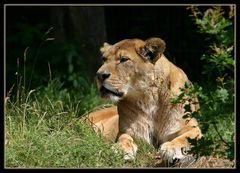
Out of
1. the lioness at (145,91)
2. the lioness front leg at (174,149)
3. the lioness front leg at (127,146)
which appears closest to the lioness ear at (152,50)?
the lioness at (145,91)

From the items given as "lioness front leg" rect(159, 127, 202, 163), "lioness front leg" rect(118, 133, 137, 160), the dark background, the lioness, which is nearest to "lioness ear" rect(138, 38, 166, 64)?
the lioness

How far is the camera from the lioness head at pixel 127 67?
6.31 meters

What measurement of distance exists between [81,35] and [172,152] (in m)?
3.92

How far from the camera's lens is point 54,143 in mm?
5852

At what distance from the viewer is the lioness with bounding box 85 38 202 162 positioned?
6348 mm

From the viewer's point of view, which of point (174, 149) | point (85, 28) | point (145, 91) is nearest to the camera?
point (174, 149)

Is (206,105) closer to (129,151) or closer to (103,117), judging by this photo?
(129,151)

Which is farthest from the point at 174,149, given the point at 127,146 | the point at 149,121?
the point at 149,121

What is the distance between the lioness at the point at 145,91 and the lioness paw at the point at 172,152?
303mm

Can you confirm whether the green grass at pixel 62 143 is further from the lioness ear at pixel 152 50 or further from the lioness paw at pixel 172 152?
the lioness ear at pixel 152 50

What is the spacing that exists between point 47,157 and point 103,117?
5.40 ft

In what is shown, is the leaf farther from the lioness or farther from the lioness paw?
the lioness

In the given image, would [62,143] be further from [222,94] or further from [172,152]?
[222,94]

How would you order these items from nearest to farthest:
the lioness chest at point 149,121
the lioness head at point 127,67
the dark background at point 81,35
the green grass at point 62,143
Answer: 1. the green grass at point 62,143
2. the lioness head at point 127,67
3. the lioness chest at point 149,121
4. the dark background at point 81,35
